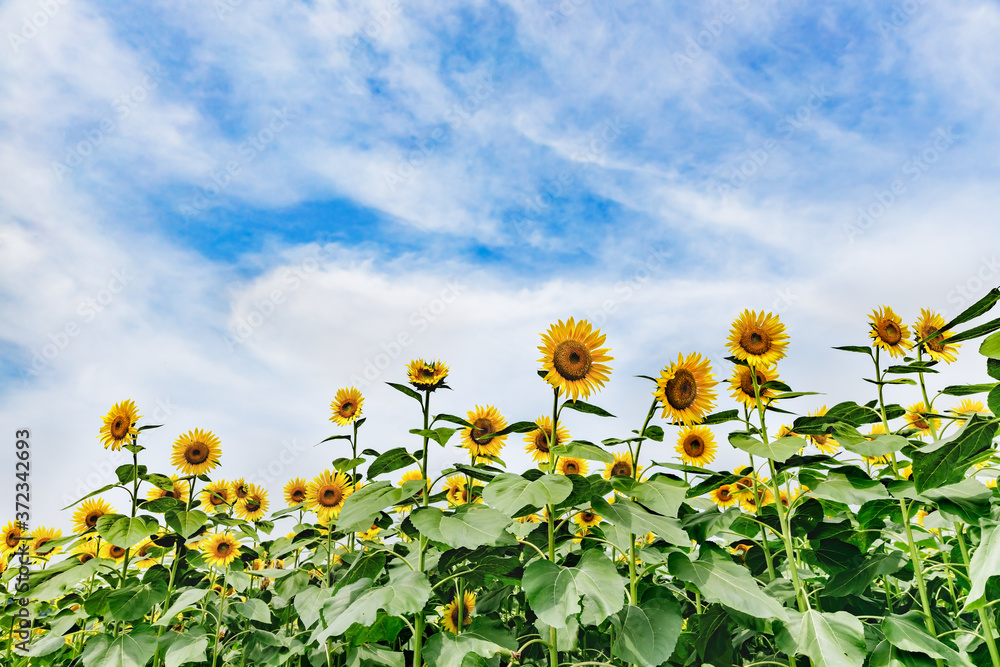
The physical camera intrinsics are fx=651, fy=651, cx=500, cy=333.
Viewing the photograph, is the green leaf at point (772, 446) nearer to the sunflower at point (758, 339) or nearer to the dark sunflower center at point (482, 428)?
the sunflower at point (758, 339)

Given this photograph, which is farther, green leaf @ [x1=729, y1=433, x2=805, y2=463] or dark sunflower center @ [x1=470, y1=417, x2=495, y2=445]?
dark sunflower center @ [x1=470, y1=417, x2=495, y2=445]

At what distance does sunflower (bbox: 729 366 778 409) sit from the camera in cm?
288

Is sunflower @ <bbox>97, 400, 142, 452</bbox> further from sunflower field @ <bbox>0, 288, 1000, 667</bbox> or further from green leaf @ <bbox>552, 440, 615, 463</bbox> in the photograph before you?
green leaf @ <bbox>552, 440, 615, 463</bbox>

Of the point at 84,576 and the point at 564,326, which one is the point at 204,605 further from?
the point at 564,326

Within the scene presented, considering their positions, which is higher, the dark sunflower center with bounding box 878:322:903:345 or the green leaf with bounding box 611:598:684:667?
the dark sunflower center with bounding box 878:322:903:345

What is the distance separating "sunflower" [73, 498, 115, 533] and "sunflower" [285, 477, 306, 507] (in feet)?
4.15

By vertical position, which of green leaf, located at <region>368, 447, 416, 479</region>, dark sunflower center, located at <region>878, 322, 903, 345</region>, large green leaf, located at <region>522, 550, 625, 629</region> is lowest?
large green leaf, located at <region>522, 550, 625, 629</region>

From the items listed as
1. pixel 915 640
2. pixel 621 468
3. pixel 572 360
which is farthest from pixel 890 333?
pixel 621 468

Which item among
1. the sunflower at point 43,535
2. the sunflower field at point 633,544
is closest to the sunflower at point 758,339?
the sunflower field at point 633,544

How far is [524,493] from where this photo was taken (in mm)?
2146

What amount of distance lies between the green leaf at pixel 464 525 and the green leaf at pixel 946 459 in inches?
51.2

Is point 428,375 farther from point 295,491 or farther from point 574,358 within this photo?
point 295,491

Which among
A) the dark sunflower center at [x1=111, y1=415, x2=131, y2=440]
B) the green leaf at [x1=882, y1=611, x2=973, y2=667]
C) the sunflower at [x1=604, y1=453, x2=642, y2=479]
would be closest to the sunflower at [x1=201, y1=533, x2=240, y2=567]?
the dark sunflower center at [x1=111, y1=415, x2=131, y2=440]

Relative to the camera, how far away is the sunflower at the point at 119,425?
12.7 ft
